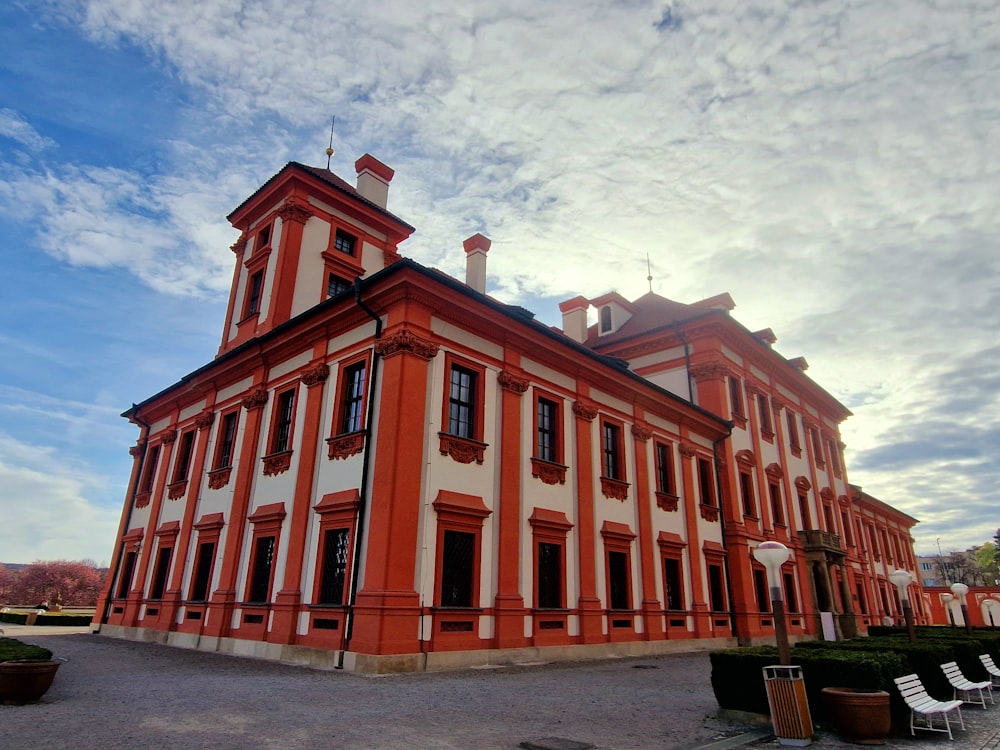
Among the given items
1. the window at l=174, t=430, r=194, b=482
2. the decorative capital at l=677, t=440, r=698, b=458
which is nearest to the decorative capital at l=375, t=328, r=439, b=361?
the window at l=174, t=430, r=194, b=482

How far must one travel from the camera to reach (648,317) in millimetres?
33062

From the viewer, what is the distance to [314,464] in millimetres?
16391

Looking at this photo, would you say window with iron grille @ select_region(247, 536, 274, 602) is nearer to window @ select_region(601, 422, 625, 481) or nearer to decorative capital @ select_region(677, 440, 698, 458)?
window @ select_region(601, 422, 625, 481)

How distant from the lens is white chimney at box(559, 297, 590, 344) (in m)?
29.1

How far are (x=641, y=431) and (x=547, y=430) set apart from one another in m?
5.11

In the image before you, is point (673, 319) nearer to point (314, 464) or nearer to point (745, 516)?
point (745, 516)

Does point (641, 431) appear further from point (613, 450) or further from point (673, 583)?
point (673, 583)

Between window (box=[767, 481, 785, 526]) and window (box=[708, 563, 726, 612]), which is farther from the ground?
window (box=[767, 481, 785, 526])

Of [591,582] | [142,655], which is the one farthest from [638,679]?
[142,655]

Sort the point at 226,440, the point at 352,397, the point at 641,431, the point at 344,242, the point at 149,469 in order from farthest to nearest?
1. the point at 149,469
2. the point at 344,242
3. the point at 641,431
4. the point at 226,440
5. the point at 352,397

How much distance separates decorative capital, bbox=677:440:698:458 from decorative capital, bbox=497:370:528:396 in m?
9.53

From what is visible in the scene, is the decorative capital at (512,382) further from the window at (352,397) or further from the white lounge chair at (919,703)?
the white lounge chair at (919,703)

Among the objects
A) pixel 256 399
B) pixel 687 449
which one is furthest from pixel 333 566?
pixel 687 449

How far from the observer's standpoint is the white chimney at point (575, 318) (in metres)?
29.1
